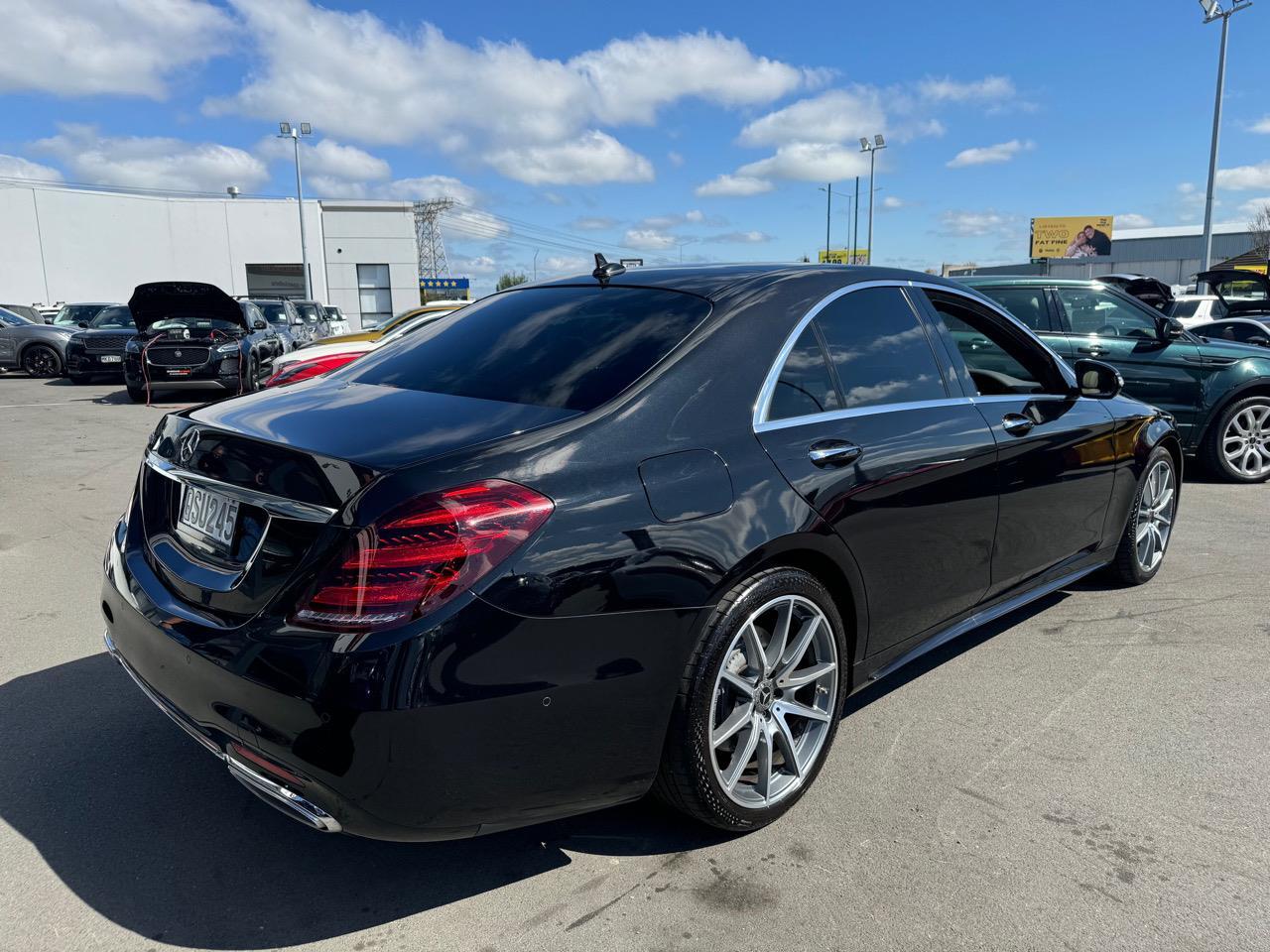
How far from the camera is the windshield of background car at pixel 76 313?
21484 mm

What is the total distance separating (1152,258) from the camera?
90.2 meters

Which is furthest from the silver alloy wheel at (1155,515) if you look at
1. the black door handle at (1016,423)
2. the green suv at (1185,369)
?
the green suv at (1185,369)

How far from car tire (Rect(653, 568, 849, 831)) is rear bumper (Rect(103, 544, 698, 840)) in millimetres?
108

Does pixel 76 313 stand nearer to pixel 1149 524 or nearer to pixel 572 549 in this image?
pixel 1149 524

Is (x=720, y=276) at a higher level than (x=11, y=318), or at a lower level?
lower

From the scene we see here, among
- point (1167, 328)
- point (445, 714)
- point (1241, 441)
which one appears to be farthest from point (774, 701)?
point (1241, 441)

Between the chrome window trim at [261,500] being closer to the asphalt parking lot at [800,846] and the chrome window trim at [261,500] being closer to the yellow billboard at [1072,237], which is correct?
the asphalt parking lot at [800,846]

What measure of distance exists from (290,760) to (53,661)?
8.00ft

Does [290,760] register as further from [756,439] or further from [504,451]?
[756,439]

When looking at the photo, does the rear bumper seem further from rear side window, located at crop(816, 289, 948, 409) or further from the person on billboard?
the person on billboard

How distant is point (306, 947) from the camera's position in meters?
2.21

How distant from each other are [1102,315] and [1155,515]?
153 inches

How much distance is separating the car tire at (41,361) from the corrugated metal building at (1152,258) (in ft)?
225

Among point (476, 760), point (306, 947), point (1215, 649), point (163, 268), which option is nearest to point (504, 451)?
point (476, 760)
